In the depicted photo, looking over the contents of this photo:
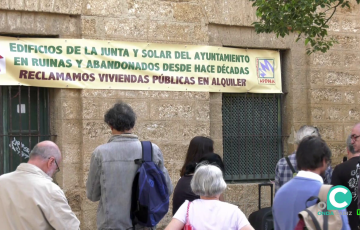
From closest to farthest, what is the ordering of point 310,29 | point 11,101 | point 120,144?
point 120,144 → point 310,29 → point 11,101

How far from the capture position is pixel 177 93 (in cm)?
835

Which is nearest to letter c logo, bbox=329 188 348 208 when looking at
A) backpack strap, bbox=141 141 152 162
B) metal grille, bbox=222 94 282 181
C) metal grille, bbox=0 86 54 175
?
backpack strap, bbox=141 141 152 162

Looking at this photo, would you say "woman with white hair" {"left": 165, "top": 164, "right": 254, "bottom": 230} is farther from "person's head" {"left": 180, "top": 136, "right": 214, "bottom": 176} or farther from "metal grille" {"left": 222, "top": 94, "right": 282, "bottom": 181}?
"metal grille" {"left": 222, "top": 94, "right": 282, "bottom": 181}

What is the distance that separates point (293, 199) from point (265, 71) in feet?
18.2

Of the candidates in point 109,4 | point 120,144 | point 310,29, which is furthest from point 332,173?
point 109,4

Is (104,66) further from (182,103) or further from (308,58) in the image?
(308,58)

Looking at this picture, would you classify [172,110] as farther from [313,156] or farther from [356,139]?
[313,156]

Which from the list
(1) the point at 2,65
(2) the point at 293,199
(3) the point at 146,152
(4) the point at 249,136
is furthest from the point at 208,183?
(4) the point at 249,136

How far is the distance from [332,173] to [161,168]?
143 centimetres

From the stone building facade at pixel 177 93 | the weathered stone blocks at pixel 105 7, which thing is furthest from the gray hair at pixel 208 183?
the weathered stone blocks at pixel 105 7

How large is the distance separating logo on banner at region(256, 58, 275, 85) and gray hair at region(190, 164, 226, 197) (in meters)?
5.01

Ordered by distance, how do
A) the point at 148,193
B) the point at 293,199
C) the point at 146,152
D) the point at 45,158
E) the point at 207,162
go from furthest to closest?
the point at 207,162 < the point at 146,152 < the point at 148,193 < the point at 45,158 < the point at 293,199

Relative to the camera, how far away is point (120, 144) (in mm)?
5148

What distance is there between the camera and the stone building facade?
7750 millimetres
